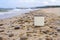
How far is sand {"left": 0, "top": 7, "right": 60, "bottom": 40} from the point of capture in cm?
92

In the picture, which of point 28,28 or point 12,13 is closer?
point 28,28

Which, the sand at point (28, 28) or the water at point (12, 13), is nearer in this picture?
the sand at point (28, 28)

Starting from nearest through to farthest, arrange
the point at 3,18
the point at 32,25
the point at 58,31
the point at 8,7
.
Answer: the point at 58,31
the point at 32,25
the point at 3,18
the point at 8,7

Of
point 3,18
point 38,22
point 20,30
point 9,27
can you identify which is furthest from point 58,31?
point 3,18

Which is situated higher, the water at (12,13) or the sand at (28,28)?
the water at (12,13)

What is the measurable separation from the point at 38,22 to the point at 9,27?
0.24 metres

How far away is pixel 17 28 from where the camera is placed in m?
1.08

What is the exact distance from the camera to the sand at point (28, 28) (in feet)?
3.01

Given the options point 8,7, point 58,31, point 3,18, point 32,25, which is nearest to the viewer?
point 58,31

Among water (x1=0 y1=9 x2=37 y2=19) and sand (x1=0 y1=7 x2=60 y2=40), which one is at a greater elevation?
water (x1=0 y1=9 x2=37 y2=19)

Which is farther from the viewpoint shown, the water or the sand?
the water

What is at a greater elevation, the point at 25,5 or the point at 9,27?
the point at 25,5

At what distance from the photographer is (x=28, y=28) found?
107 cm

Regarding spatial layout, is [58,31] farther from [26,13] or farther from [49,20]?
[26,13]
